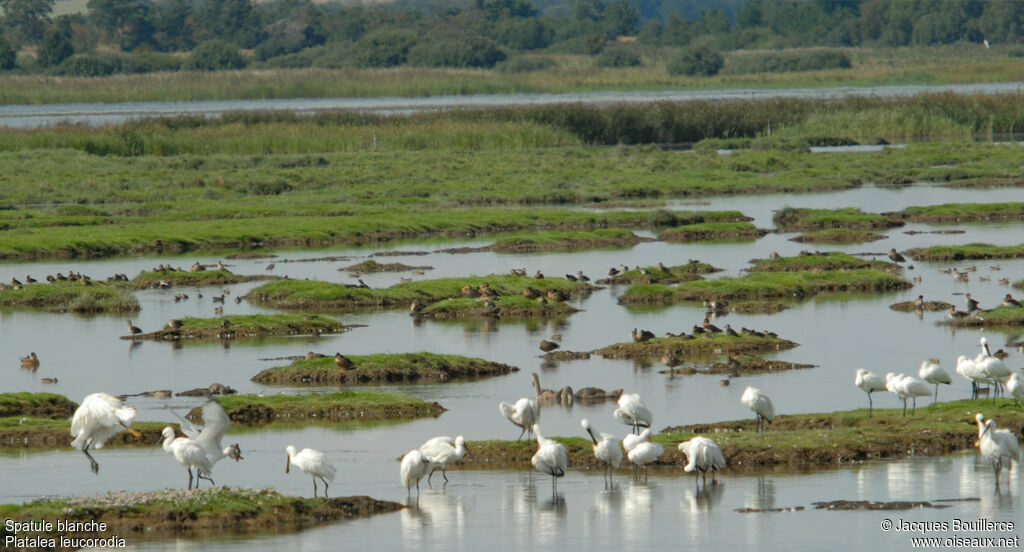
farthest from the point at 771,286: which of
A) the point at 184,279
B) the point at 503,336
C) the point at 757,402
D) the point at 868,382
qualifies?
the point at 757,402

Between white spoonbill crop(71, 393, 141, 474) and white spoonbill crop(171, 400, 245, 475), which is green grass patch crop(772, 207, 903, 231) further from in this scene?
white spoonbill crop(71, 393, 141, 474)

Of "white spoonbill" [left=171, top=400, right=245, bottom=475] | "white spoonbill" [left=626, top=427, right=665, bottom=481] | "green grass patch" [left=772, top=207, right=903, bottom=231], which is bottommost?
"green grass patch" [left=772, top=207, right=903, bottom=231]

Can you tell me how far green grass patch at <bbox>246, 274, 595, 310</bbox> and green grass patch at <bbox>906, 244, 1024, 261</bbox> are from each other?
455 inches

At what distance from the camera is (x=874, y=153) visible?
7694 centimetres

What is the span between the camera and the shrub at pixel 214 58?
148 metres

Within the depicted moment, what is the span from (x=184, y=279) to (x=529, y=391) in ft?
59.2

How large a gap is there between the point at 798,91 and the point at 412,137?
61090 millimetres

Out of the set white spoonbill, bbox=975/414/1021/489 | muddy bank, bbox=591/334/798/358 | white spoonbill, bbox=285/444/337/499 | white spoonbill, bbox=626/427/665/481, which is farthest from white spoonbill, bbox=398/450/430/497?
muddy bank, bbox=591/334/798/358

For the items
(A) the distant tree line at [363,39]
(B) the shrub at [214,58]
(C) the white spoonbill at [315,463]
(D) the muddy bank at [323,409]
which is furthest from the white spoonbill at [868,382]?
(B) the shrub at [214,58]

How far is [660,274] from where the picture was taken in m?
40.4

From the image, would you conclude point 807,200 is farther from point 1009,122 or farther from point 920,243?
point 1009,122

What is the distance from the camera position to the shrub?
148 m

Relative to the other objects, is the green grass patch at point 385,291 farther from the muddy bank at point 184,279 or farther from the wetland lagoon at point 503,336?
the muddy bank at point 184,279

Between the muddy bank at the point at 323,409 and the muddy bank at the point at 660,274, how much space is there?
623 inches
